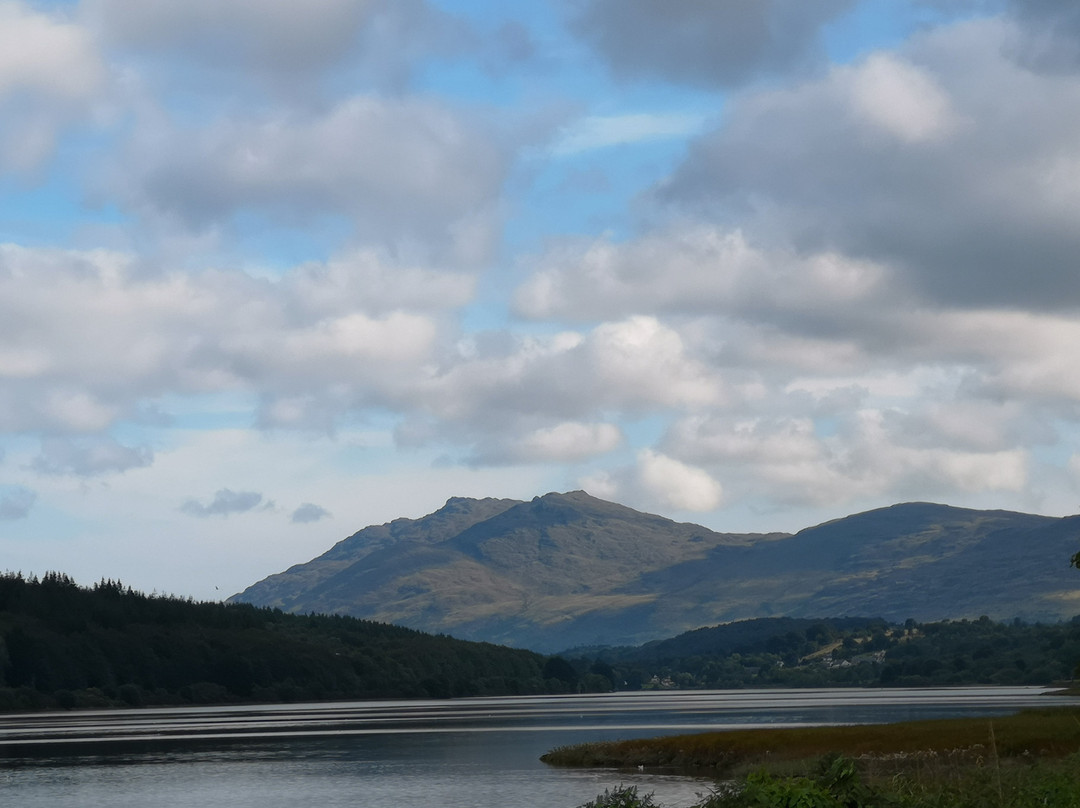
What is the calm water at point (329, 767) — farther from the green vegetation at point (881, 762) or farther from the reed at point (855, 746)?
the green vegetation at point (881, 762)

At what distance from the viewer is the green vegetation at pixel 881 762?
4081 centimetres

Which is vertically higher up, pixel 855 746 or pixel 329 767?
pixel 855 746

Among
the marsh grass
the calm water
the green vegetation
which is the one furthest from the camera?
the calm water

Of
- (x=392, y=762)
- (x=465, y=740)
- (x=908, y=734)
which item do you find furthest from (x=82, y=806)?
(x=465, y=740)

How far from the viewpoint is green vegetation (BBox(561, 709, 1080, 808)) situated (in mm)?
40812

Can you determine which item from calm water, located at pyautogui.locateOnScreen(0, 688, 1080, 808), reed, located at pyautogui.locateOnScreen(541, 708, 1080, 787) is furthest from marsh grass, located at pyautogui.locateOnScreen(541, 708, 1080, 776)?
calm water, located at pyautogui.locateOnScreen(0, 688, 1080, 808)

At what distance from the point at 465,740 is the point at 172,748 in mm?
30424

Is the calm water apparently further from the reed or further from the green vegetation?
the green vegetation

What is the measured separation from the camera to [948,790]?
44.3 m

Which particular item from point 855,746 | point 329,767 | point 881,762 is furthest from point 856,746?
point 329,767

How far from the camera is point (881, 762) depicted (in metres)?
83.9

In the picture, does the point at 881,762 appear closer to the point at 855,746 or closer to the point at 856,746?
the point at 856,746

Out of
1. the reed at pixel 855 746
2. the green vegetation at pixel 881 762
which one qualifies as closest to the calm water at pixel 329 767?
the reed at pixel 855 746

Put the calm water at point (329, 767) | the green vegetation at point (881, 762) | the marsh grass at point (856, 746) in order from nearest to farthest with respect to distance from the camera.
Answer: the green vegetation at point (881, 762) → the marsh grass at point (856, 746) → the calm water at point (329, 767)
